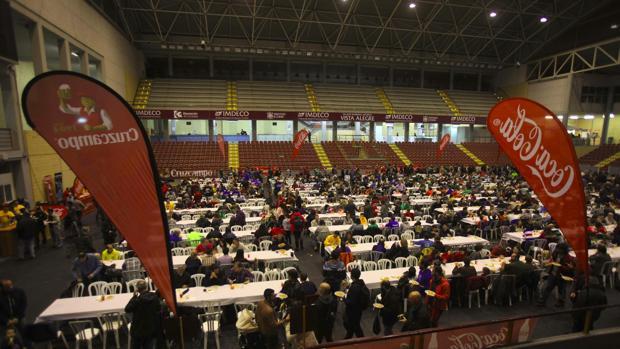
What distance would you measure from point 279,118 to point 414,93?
1776 cm

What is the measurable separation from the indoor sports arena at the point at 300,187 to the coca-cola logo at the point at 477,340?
4cm

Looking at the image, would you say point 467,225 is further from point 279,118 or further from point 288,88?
point 288,88

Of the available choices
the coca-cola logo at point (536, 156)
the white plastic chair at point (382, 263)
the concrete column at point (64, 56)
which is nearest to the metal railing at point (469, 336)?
the coca-cola logo at point (536, 156)

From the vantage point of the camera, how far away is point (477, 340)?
16.9ft

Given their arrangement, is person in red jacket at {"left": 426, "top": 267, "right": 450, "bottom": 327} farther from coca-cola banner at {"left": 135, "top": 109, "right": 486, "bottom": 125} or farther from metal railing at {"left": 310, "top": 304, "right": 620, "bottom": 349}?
coca-cola banner at {"left": 135, "top": 109, "right": 486, "bottom": 125}

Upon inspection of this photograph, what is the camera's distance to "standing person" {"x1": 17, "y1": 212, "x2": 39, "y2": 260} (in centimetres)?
1012

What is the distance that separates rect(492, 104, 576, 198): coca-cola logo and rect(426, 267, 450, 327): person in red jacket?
264cm

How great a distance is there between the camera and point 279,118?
31.5 metres

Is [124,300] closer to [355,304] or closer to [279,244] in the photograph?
[279,244]

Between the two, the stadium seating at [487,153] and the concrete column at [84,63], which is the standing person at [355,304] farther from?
the stadium seating at [487,153]

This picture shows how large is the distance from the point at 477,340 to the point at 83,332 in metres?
6.59

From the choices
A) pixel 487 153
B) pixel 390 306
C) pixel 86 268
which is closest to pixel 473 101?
pixel 487 153

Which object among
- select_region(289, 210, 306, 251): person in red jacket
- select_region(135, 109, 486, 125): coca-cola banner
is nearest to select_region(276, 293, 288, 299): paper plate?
select_region(289, 210, 306, 251): person in red jacket

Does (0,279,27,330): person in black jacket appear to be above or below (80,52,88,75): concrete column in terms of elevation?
below
